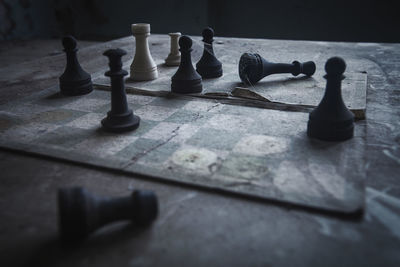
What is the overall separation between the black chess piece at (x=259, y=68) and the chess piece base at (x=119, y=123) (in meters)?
0.88

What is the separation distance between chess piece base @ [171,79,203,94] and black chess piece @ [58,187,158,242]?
1.22 metres

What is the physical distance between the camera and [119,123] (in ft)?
5.36

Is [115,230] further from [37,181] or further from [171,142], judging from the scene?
[171,142]

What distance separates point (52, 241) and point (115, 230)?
16 centimetres

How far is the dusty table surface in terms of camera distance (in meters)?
0.87

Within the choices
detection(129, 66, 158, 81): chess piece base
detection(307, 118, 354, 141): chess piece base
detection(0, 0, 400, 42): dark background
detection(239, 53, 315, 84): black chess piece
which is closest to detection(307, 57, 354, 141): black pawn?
detection(307, 118, 354, 141): chess piece base

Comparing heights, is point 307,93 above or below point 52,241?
above

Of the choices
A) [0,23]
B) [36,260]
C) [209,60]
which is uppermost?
[0,23]

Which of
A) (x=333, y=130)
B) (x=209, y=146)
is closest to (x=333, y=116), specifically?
(x=333, y=130)

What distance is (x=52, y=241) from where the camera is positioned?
36.8 inches

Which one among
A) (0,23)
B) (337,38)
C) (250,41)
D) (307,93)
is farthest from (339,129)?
(0,23)

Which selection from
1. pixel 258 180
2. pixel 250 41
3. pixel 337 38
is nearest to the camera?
pixel 258 180

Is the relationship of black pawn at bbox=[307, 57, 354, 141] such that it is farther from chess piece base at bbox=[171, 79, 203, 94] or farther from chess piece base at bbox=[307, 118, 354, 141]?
chess piece base at bbox=[171, 79, 203, 94]

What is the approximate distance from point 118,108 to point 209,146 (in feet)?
1.60
